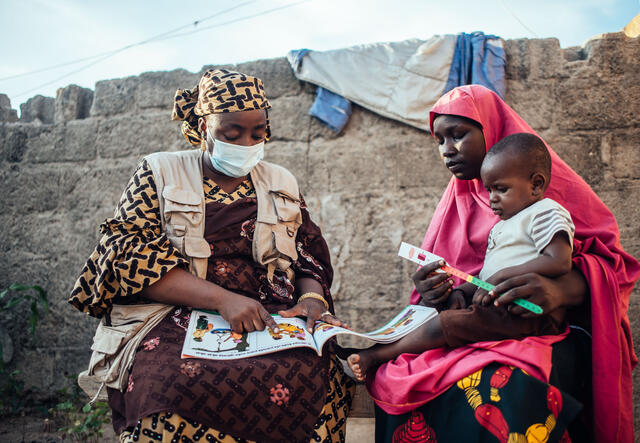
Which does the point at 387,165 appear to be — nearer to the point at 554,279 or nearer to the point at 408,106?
the point at 408,106

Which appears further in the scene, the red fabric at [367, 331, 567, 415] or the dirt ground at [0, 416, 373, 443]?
the dirt ground at [0, 416, 373, 443]

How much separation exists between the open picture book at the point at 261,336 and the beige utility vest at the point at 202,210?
0.26 meters

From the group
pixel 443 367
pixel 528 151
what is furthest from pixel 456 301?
pixel 528 151

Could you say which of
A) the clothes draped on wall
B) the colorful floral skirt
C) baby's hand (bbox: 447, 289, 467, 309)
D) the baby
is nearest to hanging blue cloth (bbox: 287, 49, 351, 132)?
the clothes draped on wall

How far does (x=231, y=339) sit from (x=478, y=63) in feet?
8.17

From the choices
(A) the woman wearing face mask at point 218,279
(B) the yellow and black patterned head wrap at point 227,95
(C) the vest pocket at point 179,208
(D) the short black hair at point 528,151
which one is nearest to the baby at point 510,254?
(D) the short black hair at point 528,151

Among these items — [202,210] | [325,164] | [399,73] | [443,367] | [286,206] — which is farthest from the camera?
[325,164]

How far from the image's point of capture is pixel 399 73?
11.5ft

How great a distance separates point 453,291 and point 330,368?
1.81ft

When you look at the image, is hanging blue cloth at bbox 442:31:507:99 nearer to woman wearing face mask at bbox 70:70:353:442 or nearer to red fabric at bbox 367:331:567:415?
woman wearing face mask at bbox 70:70:353:442

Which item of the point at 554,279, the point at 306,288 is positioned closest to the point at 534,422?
the point at 554,279

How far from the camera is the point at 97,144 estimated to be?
4.00 m

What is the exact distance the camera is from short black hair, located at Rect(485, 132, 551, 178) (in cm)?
183

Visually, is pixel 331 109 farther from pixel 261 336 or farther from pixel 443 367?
pixel 443 367
